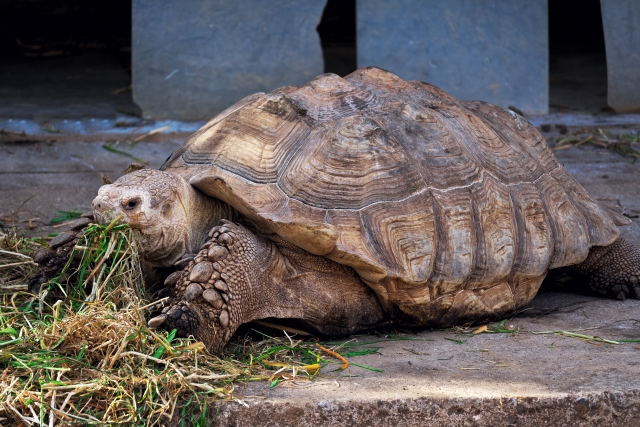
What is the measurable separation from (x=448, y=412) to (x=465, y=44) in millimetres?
4651

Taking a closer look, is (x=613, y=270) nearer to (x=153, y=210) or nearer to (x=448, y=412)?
(x=448, y=412)

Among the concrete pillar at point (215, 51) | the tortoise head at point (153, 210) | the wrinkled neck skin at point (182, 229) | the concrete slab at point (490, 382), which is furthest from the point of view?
the concrete pillar at point (215, 51)

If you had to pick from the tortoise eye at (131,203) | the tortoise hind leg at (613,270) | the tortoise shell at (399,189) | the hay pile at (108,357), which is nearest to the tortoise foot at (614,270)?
the tortoise hind leg at (613,270)

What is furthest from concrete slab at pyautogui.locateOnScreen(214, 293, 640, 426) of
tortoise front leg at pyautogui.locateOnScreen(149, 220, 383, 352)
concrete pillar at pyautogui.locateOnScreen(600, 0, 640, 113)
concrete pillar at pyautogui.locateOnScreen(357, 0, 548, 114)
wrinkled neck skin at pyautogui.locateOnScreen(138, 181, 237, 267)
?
concrete pillar at pyautogui.locateOnScreen(600, 0, 640, 113)

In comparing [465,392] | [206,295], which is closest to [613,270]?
[465,392]

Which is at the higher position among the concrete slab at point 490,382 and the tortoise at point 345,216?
the tortoise at point 345,216

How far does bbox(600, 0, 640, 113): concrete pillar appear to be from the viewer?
6.86 m

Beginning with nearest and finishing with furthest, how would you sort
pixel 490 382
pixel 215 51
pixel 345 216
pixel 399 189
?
pixel 490 382 < pixel 345 216 < pixel 399 189 < pixel 215 51

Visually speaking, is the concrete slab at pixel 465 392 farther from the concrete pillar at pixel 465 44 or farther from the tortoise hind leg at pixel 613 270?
the concrete pillar at pixel 465 44

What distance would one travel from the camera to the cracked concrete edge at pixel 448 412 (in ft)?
8.59

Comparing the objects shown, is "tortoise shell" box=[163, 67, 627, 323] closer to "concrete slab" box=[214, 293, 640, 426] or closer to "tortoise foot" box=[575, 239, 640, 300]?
"tortoise foot" box=[575, 239, 640, 300]

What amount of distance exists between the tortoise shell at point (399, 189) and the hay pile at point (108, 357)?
450 mm

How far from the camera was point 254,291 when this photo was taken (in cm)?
318

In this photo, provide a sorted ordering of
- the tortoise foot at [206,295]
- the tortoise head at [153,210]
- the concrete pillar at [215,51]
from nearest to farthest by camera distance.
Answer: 1. the tortoise foot at [206,295]
2. the tortoise head at [153,210]
3. the concrete pillar at [215,51]
